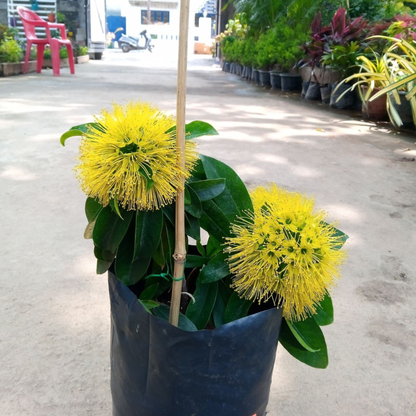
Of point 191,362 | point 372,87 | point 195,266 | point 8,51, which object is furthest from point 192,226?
point 8,51

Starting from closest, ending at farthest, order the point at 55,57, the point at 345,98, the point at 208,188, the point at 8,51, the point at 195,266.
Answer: the point at 208,188, the point at 195,266, the point at 345,98, the point at 8,51, the point at 55,57

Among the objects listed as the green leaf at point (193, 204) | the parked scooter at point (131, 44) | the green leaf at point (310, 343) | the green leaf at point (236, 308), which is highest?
the parked scooter at point (131, 44)

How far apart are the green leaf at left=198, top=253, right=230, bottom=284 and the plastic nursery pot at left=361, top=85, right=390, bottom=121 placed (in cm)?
470

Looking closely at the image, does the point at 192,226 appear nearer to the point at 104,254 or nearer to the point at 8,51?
the point at 104,254

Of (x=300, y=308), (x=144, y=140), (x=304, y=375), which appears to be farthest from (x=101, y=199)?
(x=304, y=375)

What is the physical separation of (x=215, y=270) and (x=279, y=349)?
2.12 feet

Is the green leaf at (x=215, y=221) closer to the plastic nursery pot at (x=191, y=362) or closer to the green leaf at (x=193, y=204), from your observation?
the green leaf at (x=193, y=204)

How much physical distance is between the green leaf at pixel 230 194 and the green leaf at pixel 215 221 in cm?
2

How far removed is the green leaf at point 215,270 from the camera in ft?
2.70

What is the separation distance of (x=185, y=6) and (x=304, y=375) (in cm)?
101

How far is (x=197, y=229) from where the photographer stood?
0.85 meters

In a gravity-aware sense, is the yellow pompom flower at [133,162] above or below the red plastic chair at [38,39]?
below

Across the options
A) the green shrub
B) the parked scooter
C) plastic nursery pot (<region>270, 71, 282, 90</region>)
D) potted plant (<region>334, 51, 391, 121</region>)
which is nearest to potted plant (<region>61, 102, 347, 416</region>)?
potted plant (<region>334, 51, 391, 121</region>)

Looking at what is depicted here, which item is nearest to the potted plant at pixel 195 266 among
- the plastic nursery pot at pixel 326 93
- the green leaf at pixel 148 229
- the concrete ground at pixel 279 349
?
the green leaf at pixel 148 229
